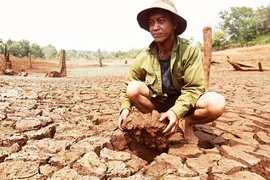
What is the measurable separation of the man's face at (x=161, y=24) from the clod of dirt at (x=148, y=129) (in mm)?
553

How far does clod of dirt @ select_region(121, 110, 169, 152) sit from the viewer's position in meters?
1.79

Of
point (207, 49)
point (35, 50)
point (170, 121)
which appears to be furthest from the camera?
point (35, 50)

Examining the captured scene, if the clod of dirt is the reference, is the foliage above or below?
above

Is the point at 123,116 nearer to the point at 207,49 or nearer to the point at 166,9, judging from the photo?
the point at 166,9

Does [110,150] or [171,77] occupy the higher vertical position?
[171,77]

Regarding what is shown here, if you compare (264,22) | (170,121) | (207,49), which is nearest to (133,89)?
(170,121)

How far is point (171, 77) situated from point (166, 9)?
489 millimetres

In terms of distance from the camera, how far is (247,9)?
30859 millimetres

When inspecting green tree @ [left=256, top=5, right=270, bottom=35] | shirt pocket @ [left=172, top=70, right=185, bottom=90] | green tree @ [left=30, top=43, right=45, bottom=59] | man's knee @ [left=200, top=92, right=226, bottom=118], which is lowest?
man's knee @ [left=200, top=92, right=226, bottom=118]

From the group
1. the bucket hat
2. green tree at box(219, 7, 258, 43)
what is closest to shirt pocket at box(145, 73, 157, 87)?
the bucket hat

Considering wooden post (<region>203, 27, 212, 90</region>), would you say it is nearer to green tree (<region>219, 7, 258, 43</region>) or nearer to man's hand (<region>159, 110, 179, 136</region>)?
man's hand (<region>159, 110, 179, 136</region>)

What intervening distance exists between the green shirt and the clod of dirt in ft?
0.48

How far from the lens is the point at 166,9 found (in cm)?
186

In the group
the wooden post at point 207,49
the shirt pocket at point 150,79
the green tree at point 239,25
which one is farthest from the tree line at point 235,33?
the shirt pocket at point 150,79
